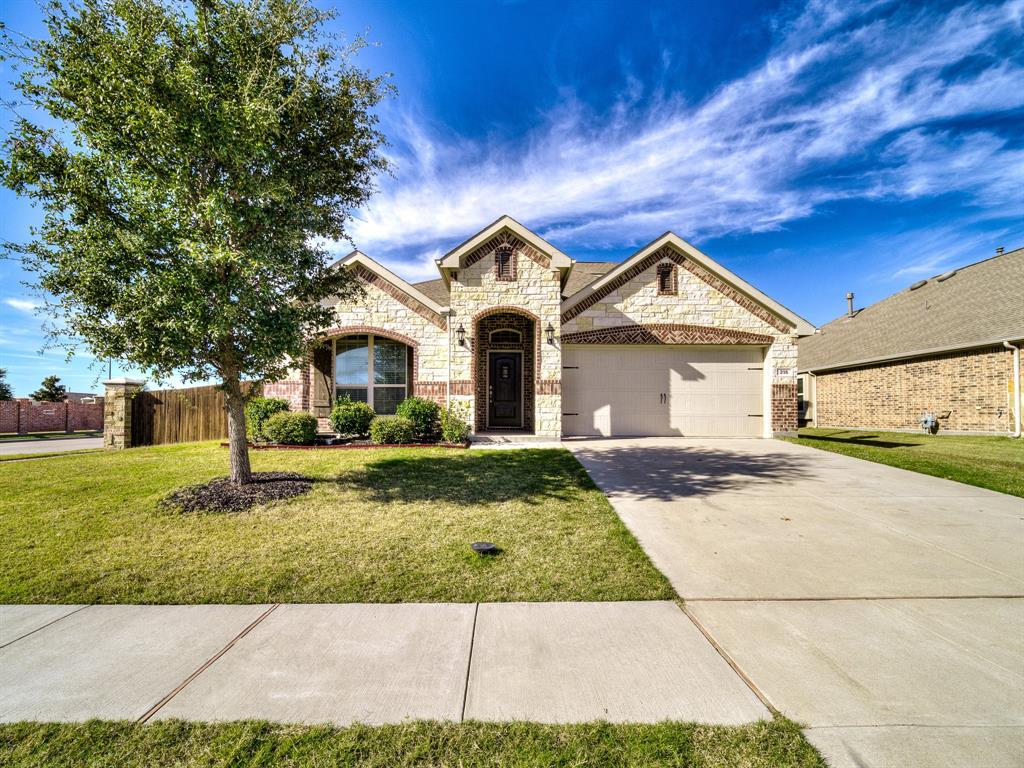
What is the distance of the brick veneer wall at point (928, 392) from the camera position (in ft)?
44.3

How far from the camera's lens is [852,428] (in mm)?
19094

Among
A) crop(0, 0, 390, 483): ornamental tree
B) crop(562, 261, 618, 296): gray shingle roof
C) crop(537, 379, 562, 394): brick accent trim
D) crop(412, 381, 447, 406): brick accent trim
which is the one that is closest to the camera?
crop(0, 0, 390, 483): ornamental tree

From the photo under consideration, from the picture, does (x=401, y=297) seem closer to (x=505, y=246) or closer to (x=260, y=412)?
(x=505, y=246)

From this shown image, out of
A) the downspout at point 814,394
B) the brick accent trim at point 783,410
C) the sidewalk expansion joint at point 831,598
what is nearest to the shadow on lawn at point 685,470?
the sidewalk expansion joint at point 831,598

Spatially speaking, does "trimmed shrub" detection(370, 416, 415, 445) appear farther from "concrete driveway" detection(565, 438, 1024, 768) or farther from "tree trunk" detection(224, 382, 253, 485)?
"concrete driveway" detection(565, 438, 1024, 768)

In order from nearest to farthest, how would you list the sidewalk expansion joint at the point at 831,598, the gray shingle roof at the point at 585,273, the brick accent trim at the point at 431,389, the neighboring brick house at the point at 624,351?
the sidewalk expansion joint at the point at 831,598, the brick accent trim at the point at 431,389, the neighboring brick house at the point at 624,351, the gray shingle roof at the point at 585,273

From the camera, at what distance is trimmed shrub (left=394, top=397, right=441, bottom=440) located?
426 inches

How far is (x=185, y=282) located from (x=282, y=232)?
1.24 m

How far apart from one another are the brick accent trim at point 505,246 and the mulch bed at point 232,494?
6985mm

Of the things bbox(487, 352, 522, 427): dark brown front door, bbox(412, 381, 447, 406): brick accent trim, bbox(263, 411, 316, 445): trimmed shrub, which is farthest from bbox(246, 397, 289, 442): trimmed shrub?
bbox(487, 352, 522, 427): dark brown front door

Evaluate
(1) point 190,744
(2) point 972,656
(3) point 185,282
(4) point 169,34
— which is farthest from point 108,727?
(4) point 169,34

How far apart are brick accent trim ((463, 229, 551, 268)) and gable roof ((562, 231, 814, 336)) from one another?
168 centimetres

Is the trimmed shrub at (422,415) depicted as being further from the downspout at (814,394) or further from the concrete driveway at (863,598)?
the downspout at (814,394)

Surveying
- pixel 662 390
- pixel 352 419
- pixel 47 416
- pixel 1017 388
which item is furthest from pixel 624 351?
pixel 47 416
